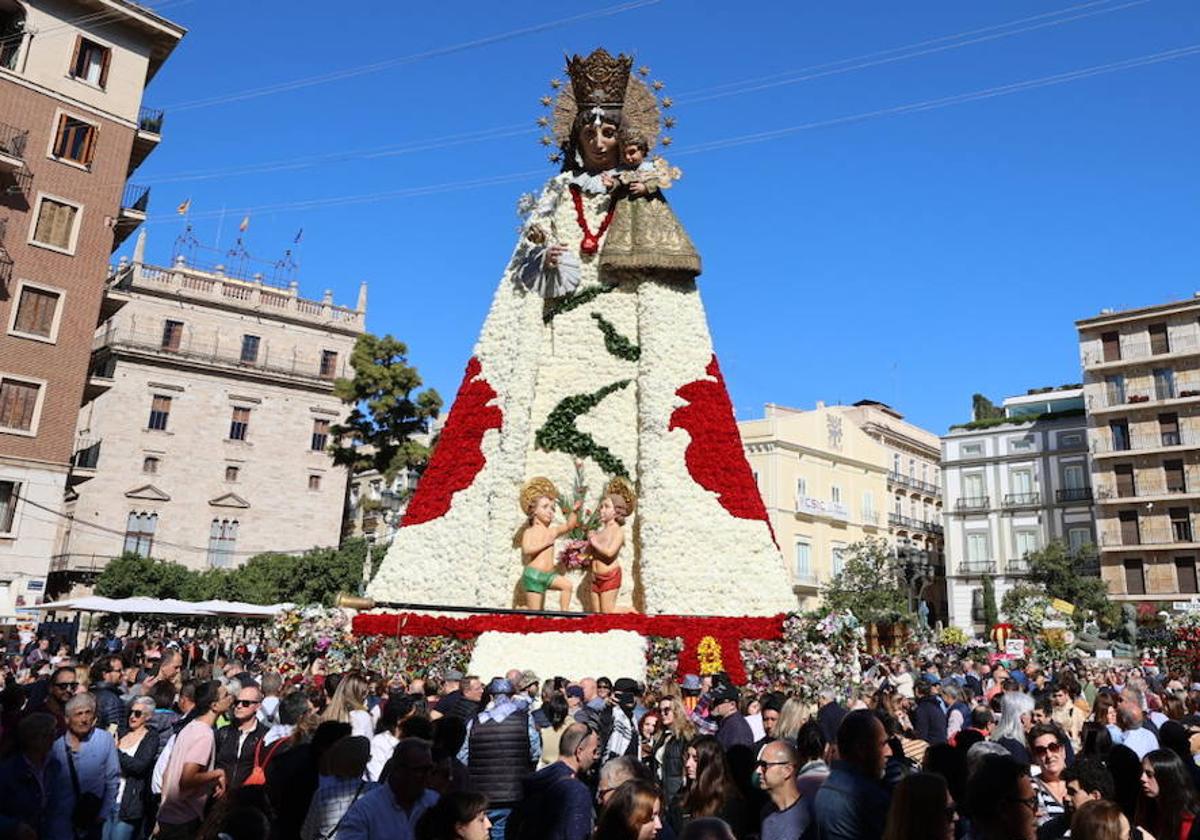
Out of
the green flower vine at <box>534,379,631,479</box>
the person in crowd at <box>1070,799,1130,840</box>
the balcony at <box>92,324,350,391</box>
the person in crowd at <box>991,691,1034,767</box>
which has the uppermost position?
the balcony at <box>92,324,350,391</box>

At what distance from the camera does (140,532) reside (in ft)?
141

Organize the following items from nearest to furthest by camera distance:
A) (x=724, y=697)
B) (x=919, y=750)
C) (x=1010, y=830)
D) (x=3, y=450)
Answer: (x=1010, y=830), (x=919, y=750), (x=724, y=697), (x=3, y=450)

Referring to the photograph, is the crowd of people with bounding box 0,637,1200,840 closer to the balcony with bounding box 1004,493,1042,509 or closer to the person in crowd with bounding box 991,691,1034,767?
the person in crowd with bounding box 991,691,1034,767

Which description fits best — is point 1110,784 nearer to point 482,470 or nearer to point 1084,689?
point 1084,689

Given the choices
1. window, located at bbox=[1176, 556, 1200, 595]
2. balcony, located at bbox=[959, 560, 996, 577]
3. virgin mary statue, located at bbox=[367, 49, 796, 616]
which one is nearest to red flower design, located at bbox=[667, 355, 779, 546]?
virgin mary statue, located at bbox=[367, 49, 796, 616]

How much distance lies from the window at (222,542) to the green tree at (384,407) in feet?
47.4

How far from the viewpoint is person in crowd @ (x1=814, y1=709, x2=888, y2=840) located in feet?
13.8

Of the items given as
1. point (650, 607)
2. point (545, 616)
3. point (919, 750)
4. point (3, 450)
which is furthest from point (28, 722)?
point (3, 450)

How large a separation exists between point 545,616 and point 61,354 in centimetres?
2156

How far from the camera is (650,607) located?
16.7 meters

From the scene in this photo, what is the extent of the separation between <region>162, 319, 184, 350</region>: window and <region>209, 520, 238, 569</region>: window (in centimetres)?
933

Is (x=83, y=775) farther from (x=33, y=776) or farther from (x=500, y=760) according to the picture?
(x=500, y=760)

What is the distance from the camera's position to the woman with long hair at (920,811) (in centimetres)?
360

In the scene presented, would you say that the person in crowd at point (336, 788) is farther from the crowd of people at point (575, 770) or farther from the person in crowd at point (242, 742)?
the person in crowd at point (242, 742)
